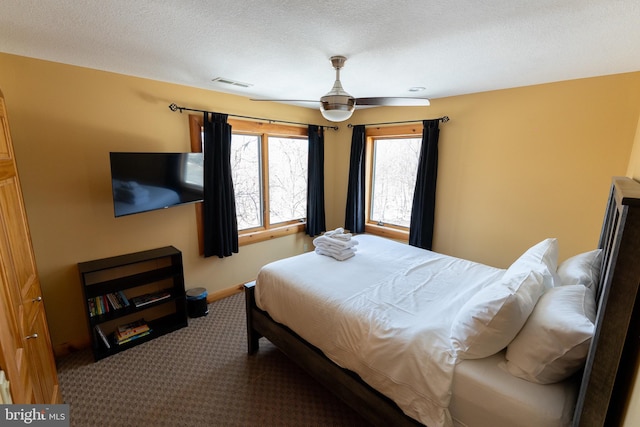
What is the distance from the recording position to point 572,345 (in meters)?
1.15

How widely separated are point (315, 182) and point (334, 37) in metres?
2.56

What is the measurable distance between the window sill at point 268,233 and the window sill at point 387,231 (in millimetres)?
1038

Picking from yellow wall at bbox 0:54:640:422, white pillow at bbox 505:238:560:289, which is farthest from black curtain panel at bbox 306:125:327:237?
white pillow at bbox 505:238:560:289

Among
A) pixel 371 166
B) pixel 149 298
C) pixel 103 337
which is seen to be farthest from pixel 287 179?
pixel 103 337

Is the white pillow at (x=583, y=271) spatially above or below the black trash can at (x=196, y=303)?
above

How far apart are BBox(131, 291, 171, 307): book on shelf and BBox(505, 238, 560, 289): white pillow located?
3.01m

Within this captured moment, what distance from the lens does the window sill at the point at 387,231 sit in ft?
13.2

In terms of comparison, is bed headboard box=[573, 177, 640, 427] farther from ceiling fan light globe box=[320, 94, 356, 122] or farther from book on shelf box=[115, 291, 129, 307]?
book on shelf box=[115, 291, 129, 307]

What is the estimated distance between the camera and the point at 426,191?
3.49 metres

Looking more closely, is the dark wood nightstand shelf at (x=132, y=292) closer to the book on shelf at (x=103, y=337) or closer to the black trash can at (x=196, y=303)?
the book on shelf at (x=103, y=337)

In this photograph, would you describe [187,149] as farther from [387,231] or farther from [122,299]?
[387,231]

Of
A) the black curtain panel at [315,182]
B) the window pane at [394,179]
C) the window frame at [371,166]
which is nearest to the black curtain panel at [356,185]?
the window frame at [371,166]

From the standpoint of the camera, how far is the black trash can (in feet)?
10.0

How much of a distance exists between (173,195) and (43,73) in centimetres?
130
